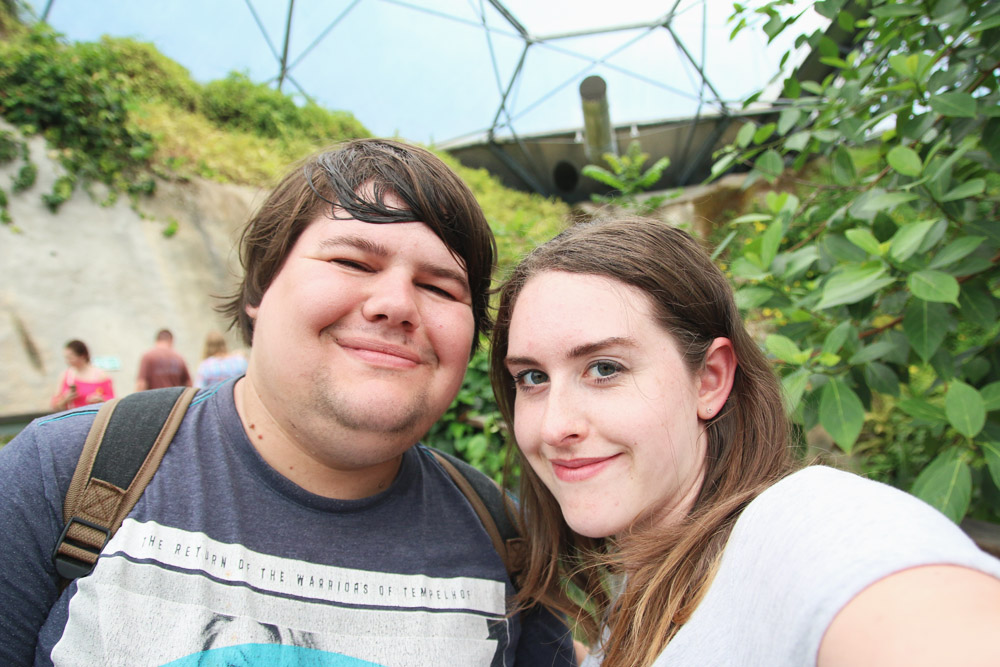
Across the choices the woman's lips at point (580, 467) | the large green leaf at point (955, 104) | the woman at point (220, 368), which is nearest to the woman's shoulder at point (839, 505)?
the woman's lips at point (580, 467)

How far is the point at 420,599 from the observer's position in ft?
4.25

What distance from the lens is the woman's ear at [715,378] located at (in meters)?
1.28

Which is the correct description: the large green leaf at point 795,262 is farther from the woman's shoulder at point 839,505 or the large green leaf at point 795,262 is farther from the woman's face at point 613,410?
the woman's shoulder at point 839,505

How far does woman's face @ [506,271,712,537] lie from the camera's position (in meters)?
1.15

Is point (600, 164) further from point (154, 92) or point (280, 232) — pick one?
point (280, 232)

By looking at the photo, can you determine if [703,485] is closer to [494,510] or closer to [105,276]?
[494,510]

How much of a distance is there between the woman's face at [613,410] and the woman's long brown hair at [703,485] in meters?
0.05

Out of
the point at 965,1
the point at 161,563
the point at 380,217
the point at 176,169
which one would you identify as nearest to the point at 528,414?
the point at 380,217

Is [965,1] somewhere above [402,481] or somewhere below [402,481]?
above

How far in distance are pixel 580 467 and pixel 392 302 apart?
0.57m

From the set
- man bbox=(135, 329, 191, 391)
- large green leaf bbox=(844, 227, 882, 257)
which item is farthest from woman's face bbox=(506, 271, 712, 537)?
man bbox=(135, 329, 191, 391)

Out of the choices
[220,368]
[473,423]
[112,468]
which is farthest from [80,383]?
[112,468]

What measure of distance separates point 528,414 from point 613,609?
48cm

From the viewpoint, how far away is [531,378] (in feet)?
4.59
